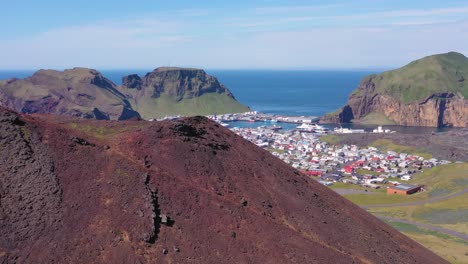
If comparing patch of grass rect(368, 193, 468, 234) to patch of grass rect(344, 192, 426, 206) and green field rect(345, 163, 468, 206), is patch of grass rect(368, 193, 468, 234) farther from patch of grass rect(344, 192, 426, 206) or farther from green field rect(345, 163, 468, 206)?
green field rect(345, 163, 468, 206)

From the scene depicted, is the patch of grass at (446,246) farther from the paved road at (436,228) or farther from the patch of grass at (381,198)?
the patch of grass at (381,198)

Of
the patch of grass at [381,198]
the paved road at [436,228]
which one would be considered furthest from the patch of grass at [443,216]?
the patch of grass at [381,198]

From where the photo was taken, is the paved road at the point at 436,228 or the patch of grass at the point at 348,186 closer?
the paved road at the point at 436,228

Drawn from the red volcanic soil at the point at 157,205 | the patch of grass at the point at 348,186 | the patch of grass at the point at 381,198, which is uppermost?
the red volcanic soil at the point at 157,205

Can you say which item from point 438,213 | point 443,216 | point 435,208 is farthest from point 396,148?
point 443,216

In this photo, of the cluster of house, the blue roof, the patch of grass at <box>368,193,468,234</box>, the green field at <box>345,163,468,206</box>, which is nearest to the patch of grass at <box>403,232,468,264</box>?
the patch of grass at <box>368,193,468,234</box>

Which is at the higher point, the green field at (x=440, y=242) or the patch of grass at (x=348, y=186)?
the green field at (x=440, y=242)

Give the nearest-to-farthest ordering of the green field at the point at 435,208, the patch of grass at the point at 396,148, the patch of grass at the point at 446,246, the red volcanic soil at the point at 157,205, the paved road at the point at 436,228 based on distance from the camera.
Answer: the red volcanic soil at the point at 157,205
the patch of grass at the point at 446,246
the green field at the point at 435,208
the paved road at the point at 436,228
the patch of grass at the point at 396,148
